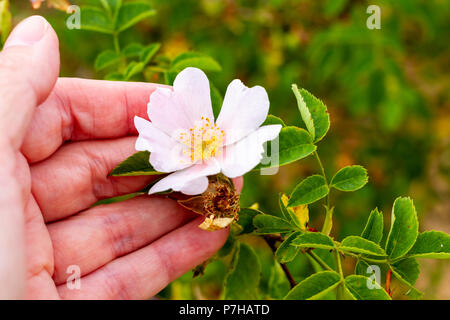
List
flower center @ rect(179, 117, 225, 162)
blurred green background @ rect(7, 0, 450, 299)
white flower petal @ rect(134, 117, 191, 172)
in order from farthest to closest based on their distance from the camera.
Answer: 1. blurred green background @ rect(7, 0, 450, 299)
2. flower center @ rect(179, 117, 225, 162)
3. white flower petal @ rect(134, 117, 191, 172)

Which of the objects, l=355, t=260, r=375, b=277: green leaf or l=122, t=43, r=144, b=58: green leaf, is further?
l=122, t=43, r=144, b=58: green leaf

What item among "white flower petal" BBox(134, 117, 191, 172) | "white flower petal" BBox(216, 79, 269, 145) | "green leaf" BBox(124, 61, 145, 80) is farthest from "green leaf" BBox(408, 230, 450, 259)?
"green leaf" BBox(124, 61, 145, 80)

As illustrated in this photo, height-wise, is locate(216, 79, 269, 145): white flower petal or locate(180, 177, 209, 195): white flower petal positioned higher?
locate(216, 79, 269, 145): white flower petal

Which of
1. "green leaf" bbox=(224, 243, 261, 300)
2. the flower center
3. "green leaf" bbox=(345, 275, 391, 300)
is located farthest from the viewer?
"green leaf" bbox=(224, 243, 261, 300)

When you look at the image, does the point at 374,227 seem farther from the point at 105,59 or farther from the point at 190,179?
the point at 105,59

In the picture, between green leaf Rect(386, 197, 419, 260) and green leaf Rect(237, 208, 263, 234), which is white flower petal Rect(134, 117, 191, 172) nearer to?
green leaf Rect(237, 208, 263, 234)

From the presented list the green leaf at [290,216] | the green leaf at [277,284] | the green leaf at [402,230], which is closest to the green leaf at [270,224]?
the green leaf at [290,216]
